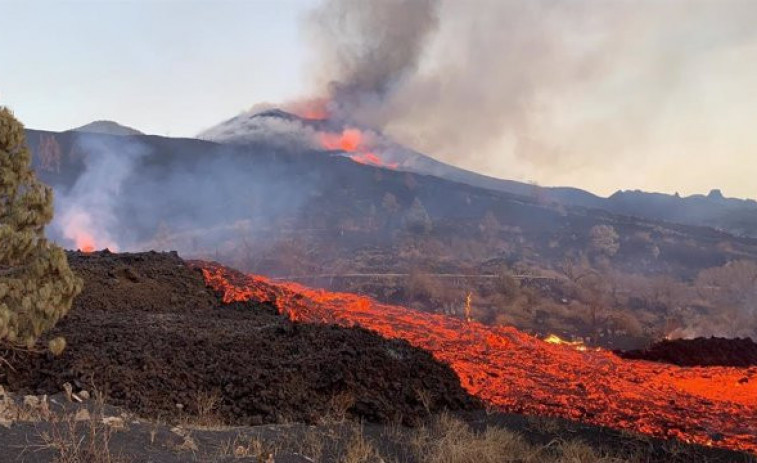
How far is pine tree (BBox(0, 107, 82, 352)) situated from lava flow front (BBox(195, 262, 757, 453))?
7.83 meters

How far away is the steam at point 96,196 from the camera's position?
59.7 metres

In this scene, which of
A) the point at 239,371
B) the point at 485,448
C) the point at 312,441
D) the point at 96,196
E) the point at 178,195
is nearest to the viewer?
the point at 312,441

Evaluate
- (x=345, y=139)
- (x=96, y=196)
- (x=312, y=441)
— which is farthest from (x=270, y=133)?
(x=312, y=441)

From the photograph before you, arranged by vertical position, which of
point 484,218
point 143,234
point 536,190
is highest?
point 536,190

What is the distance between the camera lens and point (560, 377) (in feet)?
51.6

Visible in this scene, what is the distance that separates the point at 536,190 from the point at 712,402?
94.5 m

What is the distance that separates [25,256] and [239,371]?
12.4ft

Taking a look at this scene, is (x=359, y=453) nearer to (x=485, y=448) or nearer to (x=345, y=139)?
(x=485, y=448)

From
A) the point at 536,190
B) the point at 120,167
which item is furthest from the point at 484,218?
the point at 120,167

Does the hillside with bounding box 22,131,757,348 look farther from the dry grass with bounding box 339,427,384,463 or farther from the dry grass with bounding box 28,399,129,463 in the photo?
the dry grass with bounding box 28,399,129,463

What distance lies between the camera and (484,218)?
77.4 metres

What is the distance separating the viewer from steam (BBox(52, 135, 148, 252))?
196 ft

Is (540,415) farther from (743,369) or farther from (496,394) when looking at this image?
(743,369)

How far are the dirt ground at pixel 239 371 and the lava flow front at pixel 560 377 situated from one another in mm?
2256
